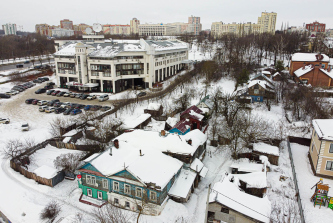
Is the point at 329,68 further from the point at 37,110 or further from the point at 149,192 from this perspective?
the point at 37,110

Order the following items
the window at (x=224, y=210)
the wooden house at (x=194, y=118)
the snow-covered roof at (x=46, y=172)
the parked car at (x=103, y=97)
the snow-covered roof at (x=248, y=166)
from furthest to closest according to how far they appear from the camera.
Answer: the parked car at (x=103, y=97)
the wooden house at (x=194, y=118)
the snow-covered roof at (x=248, y=166)
the snow-covered roof at (x=46, y=172)
the window at (x=224, y=210)

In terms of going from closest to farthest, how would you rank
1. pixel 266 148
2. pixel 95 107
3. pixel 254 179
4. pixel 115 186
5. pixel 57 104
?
pixel 115 186 → pixel 254 179 → pixel 266 148 → pixel 95 107 → pixel 57 104

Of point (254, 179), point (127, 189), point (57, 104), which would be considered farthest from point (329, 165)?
point (57, 104)

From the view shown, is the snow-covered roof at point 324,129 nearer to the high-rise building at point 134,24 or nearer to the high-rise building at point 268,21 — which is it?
the high-rise building at point 268,21

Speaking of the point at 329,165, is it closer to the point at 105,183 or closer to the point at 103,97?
the point at 105,183

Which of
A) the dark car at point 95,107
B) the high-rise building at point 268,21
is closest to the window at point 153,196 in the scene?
the dark car at point 95,107

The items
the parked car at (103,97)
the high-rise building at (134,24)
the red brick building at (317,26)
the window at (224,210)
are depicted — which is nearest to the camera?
the window at (224,210)
